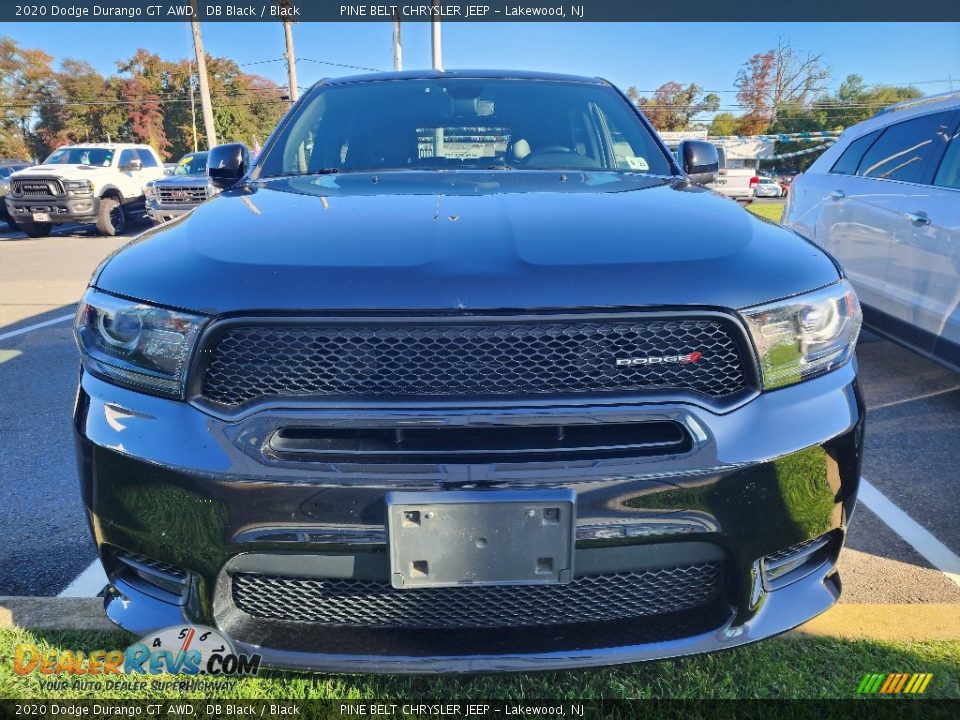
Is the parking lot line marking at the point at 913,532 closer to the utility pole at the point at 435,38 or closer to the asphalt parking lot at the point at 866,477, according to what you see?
the asphalt parking lot at the point at 866,477

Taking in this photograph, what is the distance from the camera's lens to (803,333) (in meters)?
1.58

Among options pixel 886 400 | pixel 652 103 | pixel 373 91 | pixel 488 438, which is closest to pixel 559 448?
pixel 488 438

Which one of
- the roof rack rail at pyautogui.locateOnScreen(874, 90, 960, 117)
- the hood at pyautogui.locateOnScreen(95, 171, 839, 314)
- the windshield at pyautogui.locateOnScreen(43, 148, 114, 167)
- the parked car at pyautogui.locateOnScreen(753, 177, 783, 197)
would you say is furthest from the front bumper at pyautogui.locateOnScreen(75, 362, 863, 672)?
the parked car at pyautogui.locateOnScreen(753, 177, 783, 197)

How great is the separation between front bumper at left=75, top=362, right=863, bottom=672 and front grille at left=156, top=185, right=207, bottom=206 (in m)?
12.9

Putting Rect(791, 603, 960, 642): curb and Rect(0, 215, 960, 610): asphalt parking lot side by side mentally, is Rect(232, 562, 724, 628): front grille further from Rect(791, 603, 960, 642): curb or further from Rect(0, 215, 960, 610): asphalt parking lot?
Rect(0, 215, 960, 610): asphalt parking lot

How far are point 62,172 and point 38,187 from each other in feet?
1.76

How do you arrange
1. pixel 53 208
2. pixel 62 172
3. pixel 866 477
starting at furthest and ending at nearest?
pixel 62 172
pixel 53 208
pixel 866 477

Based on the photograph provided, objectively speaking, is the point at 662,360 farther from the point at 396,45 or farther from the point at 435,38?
the point at 396,45

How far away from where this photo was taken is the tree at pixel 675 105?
74.1 metres

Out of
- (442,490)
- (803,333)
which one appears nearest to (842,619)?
(803,333)

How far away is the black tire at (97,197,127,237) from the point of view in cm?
1428

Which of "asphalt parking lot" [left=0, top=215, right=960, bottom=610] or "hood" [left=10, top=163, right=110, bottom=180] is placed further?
"hood" [left=10, top=163, right=110, bottom=180]

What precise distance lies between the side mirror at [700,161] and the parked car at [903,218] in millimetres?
1600

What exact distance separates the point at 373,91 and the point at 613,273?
2.03 metres
